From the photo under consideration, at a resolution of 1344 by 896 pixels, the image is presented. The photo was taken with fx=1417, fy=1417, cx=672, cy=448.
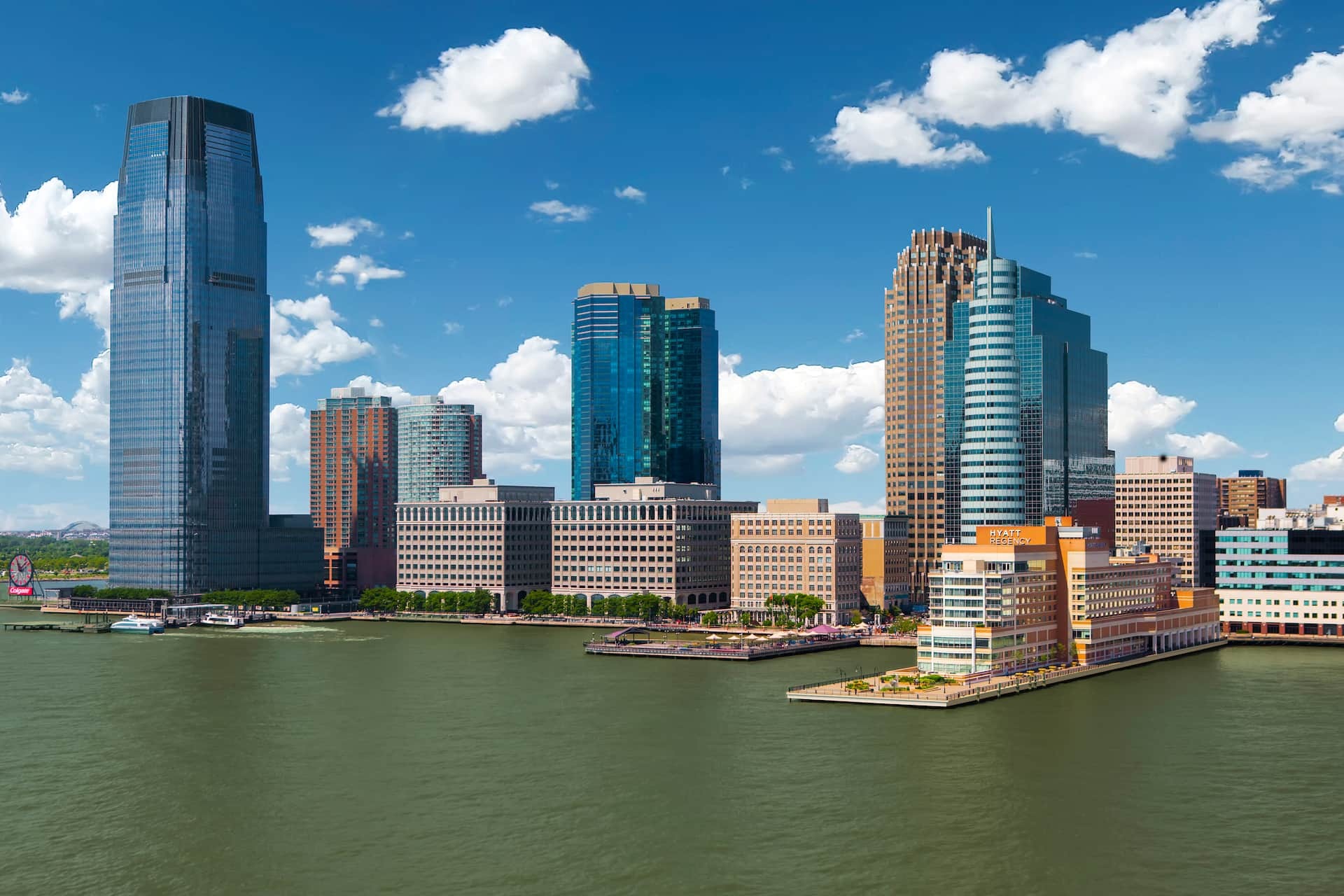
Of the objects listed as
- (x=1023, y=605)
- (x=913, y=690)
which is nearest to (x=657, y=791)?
(x=913, y=690)

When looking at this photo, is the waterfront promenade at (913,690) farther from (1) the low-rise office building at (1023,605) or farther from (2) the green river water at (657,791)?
(1) the low-rise office building at (1023,605)

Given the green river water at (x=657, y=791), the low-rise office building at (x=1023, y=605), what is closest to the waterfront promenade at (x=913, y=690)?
the green river water at (x=657, y=791)

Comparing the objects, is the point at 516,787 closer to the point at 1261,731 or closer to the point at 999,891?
the point at 999,891

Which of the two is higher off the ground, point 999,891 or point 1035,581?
point 1035,581

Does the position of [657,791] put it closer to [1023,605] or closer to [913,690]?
[913,690]

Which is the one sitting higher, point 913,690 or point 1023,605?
point 1023,605

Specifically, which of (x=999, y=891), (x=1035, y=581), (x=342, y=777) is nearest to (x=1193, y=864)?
(x=999, y=891)

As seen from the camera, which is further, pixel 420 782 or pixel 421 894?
pixel 420 782
